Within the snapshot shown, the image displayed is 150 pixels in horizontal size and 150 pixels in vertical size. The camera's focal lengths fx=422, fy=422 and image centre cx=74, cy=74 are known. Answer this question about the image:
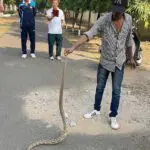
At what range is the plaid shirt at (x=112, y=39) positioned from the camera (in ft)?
20.5

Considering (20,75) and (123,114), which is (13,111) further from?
(20,75)

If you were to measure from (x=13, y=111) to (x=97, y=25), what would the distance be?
218cm

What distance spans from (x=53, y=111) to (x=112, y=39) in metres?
1.80

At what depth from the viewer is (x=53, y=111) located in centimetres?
732

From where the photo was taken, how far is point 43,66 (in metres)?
11.4

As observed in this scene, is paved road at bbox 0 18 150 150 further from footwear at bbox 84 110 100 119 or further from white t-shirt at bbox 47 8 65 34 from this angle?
white t-shirt at bbox 47 8 65 34

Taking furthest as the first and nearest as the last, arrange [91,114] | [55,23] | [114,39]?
[55,23], [91,114], [114,39]

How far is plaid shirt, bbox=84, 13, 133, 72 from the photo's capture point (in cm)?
626

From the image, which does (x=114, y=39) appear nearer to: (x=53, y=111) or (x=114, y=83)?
(x=114, y=83)

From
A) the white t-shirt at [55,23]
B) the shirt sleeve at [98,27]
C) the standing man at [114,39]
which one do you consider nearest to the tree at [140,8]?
the white t-shirt at [55,23]

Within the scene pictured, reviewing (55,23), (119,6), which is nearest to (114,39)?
(119,6)

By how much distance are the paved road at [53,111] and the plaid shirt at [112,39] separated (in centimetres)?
103

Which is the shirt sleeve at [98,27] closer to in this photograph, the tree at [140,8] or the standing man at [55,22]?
the standing man at [55,22]

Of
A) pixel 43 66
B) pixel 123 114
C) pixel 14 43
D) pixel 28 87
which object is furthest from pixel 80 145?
pixel 14 43
